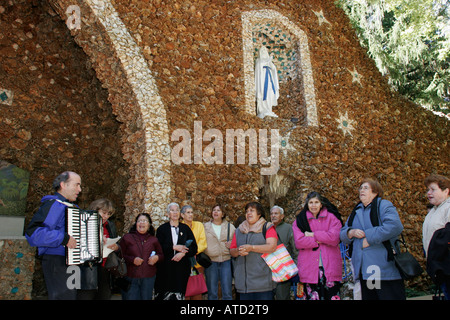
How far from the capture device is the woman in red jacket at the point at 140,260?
353 centimetres

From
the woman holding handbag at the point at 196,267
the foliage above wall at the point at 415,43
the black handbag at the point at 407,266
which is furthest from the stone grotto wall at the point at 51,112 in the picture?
the foliage above wall at the point at 415,43

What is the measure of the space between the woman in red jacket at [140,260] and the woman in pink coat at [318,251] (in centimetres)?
134

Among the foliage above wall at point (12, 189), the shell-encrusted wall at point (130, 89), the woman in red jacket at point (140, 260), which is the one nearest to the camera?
the woman in red jacket at point (140, 260)

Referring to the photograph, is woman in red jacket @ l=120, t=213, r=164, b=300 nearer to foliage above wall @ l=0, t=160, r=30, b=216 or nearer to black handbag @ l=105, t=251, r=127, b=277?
black handbag @ l=105, t=251, r=127, b=277

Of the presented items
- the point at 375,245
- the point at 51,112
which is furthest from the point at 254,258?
the point at 51,112

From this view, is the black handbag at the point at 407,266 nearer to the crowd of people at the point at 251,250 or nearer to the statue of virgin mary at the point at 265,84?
the crowd of people at the point at 251,250

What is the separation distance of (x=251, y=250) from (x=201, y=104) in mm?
3125

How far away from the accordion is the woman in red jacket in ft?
2.23

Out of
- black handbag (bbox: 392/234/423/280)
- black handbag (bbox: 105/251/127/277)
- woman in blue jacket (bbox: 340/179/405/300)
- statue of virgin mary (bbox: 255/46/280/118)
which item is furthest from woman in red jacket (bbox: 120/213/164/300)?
statue of virgin mary (bbox: 255/46/280/118)

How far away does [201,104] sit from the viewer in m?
5.89

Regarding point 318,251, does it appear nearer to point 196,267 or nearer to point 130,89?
point 196,267

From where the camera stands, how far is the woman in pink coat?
3232 mm
